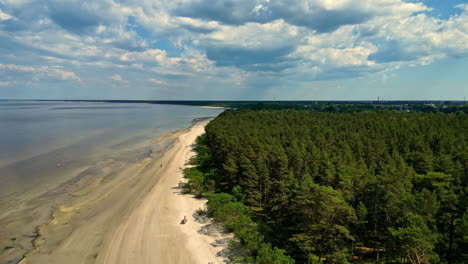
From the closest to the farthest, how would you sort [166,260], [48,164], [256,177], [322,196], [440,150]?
[322,196]
[166,260]
[256,177]
[440,150]
[48,164]

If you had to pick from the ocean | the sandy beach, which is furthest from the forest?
the ocean

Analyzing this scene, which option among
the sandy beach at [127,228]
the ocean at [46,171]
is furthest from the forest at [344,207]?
the ocean at [46,171]

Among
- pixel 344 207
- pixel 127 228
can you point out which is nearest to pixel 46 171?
pixel 127 228

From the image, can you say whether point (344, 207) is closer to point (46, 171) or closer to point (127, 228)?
point (127, 228)

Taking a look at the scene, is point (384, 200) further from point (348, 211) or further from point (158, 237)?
point (158, 237)

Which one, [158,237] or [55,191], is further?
[55,191]

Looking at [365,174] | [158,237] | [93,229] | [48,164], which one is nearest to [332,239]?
[365,174]

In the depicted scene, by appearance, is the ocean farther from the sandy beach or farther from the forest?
the forest

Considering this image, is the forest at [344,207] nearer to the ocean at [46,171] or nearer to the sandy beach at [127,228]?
the sandy beach at [127,228]
